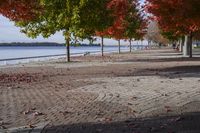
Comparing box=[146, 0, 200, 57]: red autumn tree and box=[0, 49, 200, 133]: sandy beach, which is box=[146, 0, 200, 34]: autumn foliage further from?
box=[0, 49, 200, 133]: sandy beach

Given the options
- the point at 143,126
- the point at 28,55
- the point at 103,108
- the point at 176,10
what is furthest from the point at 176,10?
the point at 28,55

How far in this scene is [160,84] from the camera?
57.6ft

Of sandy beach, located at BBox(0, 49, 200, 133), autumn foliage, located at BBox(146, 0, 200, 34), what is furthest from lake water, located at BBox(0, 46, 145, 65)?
sandy beach, located at BBox(0, 49, 200, 133)

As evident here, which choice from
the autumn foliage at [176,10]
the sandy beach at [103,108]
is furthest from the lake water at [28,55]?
the sandy beach at [103,108]

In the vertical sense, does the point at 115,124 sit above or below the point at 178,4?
below

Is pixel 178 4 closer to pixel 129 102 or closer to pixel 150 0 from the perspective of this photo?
pixel 150 0

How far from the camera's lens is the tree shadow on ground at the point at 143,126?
9211 millimetres

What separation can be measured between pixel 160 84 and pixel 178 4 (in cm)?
672

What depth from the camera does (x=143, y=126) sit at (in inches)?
378

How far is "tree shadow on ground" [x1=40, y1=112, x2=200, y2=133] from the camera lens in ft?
30.2

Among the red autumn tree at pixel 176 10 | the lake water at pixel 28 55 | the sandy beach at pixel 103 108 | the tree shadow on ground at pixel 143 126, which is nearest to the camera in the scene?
the tree shadow on ground at pixel 143 126

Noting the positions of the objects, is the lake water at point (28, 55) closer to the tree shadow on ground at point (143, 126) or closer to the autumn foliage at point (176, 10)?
the autumn foliage at point (176, 10)

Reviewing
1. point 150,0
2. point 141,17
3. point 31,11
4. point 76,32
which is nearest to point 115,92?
point 31,11

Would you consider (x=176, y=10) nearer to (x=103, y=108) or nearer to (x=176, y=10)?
(x=176, y=10)
